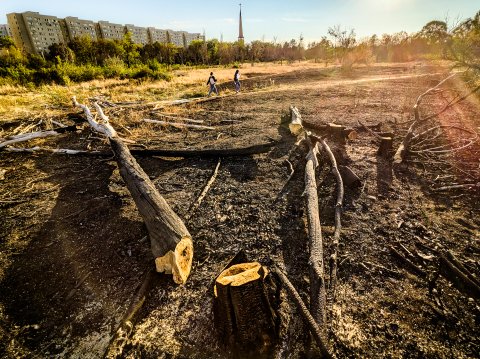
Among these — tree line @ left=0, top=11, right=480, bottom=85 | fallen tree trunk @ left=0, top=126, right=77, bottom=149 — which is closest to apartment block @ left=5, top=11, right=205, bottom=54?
tree line @ left=0, top=11, right=480, bottom=85

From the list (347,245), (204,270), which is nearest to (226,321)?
(204,270)

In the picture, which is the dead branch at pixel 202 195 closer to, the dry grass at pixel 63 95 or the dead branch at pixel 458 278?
the dead branch at pixel 458 278

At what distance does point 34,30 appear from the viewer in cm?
7338

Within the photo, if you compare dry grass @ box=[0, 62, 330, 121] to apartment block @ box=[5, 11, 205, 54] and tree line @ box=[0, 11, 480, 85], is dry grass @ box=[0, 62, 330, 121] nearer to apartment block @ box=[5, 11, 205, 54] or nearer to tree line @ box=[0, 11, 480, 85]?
tree line @ box=[0, 11, 480, 85]

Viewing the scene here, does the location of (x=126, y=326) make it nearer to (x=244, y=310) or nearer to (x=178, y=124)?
(x=244, y=310)

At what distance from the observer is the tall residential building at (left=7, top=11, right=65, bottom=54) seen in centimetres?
6788

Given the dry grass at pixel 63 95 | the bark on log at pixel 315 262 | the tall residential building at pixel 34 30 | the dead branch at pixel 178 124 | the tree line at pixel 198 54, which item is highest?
the tall residential building at pixel 34 30

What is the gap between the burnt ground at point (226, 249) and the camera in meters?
2.64

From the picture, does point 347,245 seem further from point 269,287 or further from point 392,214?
point 269,287

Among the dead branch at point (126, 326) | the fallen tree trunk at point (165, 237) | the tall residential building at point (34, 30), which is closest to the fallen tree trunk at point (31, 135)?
the fallen tree trunk at point (165, 237)

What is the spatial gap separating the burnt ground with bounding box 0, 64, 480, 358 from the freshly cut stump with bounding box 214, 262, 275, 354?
0.20 m

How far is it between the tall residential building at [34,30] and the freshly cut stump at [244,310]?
85394mm

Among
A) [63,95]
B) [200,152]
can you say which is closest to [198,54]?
[63,95]

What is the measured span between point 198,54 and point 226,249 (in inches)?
1960
